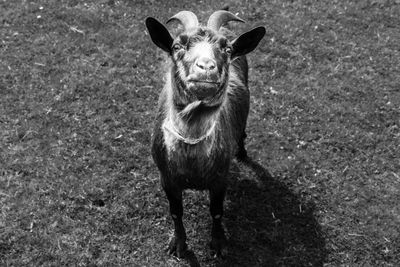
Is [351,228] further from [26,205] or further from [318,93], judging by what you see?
[26,205]

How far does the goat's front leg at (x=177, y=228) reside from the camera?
22.0ft

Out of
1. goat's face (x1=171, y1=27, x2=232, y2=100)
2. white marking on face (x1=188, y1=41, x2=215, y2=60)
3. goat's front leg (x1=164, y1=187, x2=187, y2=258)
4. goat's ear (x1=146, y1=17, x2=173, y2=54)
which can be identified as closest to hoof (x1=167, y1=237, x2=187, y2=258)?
goat's front leg (x1=164, y1=187, x2=187, y2=258)

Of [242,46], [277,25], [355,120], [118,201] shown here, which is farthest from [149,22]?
[277,25]

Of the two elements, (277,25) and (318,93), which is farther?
(277,25)

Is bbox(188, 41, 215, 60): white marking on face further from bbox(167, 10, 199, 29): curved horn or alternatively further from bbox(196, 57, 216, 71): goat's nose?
bbox(167, 10, 199, 29): curved horn

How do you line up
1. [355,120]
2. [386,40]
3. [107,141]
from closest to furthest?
[107,141], [355,120], [386,40]

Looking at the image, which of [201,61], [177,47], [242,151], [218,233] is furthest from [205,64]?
[242,151]

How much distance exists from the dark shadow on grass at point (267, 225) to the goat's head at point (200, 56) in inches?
110

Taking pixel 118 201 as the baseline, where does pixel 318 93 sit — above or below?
above

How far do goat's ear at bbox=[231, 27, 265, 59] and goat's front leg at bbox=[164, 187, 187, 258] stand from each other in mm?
2012

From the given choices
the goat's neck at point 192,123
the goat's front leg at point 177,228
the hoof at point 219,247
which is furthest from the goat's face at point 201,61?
the hoof at point 219,247

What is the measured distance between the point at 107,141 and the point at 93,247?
208cm

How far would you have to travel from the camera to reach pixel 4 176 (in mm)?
8023

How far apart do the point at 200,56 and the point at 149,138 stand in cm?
383
